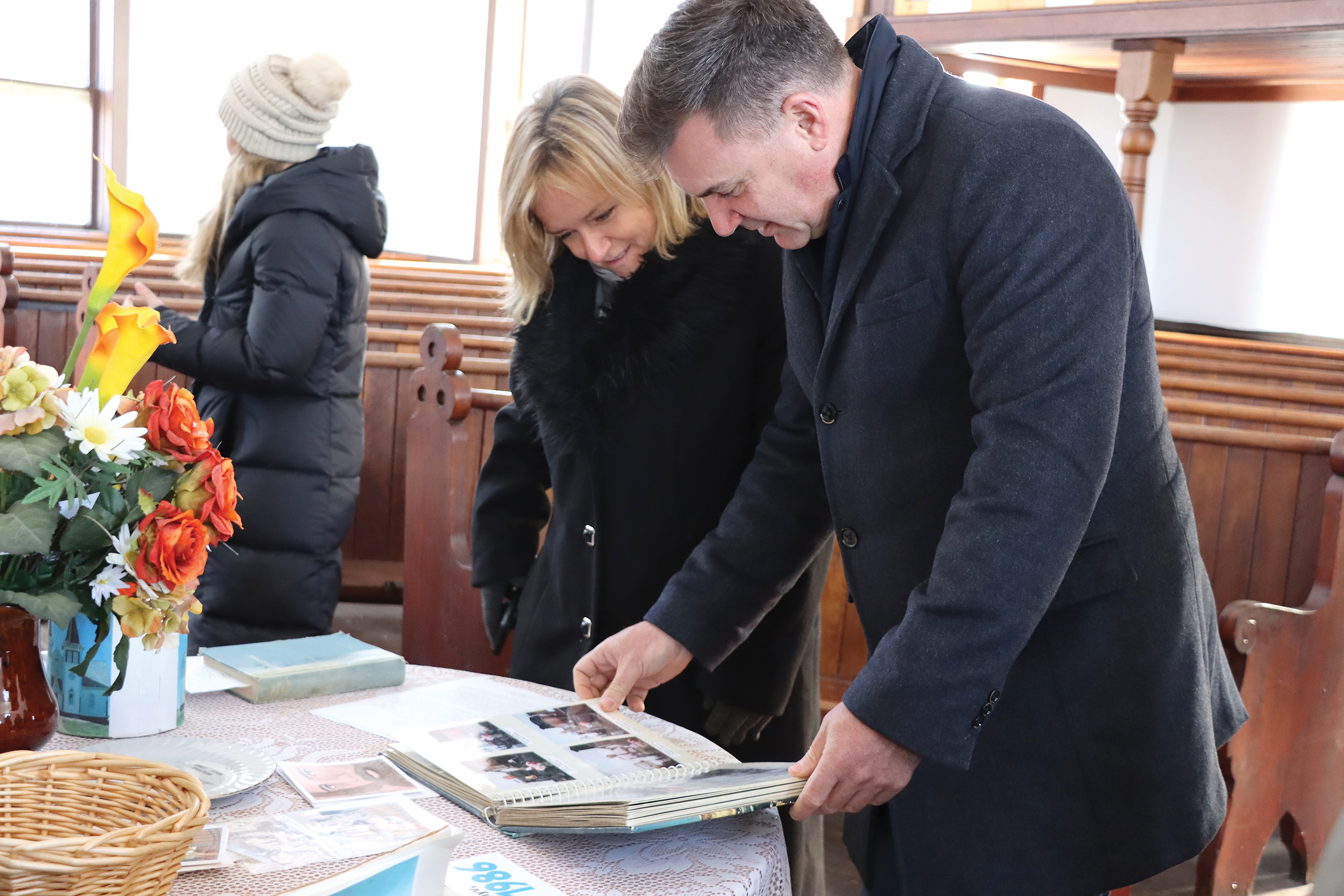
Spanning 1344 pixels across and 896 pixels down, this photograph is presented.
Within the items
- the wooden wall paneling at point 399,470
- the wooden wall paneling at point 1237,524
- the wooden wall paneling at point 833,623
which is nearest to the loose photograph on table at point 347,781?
the wooden wall paneling at point 833,623

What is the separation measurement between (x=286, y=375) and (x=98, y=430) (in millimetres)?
1748

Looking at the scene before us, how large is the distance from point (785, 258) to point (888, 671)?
0.51 meters

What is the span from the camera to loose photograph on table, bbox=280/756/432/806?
1.19 metres

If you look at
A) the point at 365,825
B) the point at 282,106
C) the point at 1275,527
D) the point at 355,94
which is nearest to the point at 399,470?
the point at 282,106

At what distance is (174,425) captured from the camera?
1.04 m

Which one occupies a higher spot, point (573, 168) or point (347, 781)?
point (573, 168)

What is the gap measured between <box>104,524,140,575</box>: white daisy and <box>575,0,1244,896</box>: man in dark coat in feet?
2.01

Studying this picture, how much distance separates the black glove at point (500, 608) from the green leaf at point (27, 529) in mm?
1095

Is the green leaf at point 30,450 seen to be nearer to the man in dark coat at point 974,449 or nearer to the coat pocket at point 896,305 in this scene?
the man in dark coat at point 974,449

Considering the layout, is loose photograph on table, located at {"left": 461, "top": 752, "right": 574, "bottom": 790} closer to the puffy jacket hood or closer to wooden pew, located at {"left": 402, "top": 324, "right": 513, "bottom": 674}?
wooden pew, located at {"left": 402, "top": 324, "right": 513, "bottom": 674}

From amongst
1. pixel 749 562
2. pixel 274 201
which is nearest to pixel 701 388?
pixel 749 562

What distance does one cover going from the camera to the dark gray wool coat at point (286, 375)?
269 centimetres

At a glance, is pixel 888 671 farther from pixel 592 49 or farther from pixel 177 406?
pixel 592 49

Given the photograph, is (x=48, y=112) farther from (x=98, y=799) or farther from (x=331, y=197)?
(x=98, y=799)
